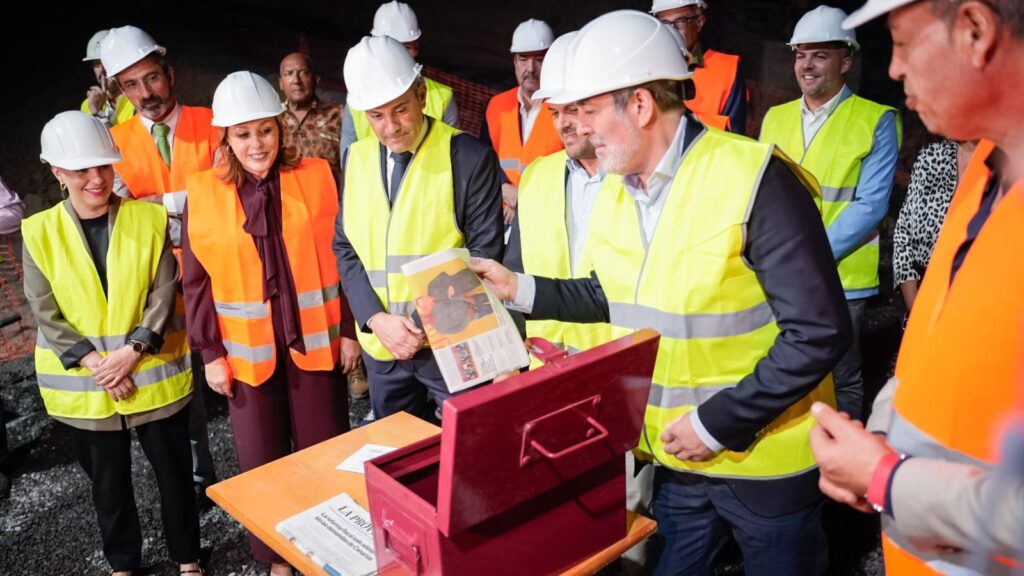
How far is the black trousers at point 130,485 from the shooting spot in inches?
137

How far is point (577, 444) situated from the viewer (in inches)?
71.1

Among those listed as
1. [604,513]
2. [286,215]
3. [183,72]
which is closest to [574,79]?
[604,513]

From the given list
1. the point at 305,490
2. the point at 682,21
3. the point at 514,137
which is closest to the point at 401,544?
the point at 305,490

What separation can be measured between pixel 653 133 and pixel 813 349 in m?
0.69

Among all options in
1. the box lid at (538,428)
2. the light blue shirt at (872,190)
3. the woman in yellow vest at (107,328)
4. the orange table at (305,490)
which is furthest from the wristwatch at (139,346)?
the light blue shirt at (872,190)

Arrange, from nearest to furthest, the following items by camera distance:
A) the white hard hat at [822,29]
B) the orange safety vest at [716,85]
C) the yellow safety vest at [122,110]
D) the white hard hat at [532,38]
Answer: the white hard hat at [822,29] < the orange safety vest at [716,85] < the white hard hat at [532,38] < the yellow safety vest at [122,110]

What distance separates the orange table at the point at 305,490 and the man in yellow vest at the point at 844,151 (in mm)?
2498

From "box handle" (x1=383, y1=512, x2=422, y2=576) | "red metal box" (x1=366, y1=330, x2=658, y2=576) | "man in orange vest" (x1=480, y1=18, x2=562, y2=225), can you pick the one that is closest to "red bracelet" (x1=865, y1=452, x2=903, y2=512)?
"red metal box" (x1=366, y1=330, x2=658, y2=576)

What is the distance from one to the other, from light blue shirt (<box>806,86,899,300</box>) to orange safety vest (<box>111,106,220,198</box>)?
10.9 feet

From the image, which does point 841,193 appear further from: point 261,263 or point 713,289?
point 261,263

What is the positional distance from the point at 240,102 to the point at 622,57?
1.86m

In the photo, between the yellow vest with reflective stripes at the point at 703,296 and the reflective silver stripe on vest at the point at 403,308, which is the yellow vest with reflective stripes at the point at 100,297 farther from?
the yellow vest with reflective stripes at the point at 703,296

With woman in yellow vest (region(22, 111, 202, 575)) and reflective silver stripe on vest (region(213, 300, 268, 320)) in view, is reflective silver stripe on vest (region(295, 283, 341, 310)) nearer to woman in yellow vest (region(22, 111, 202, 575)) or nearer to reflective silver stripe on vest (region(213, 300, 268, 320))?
reflective silver stripe on vest (region(213, 300, 268, 320))

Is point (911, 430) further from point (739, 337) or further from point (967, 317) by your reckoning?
point (739, 337)
